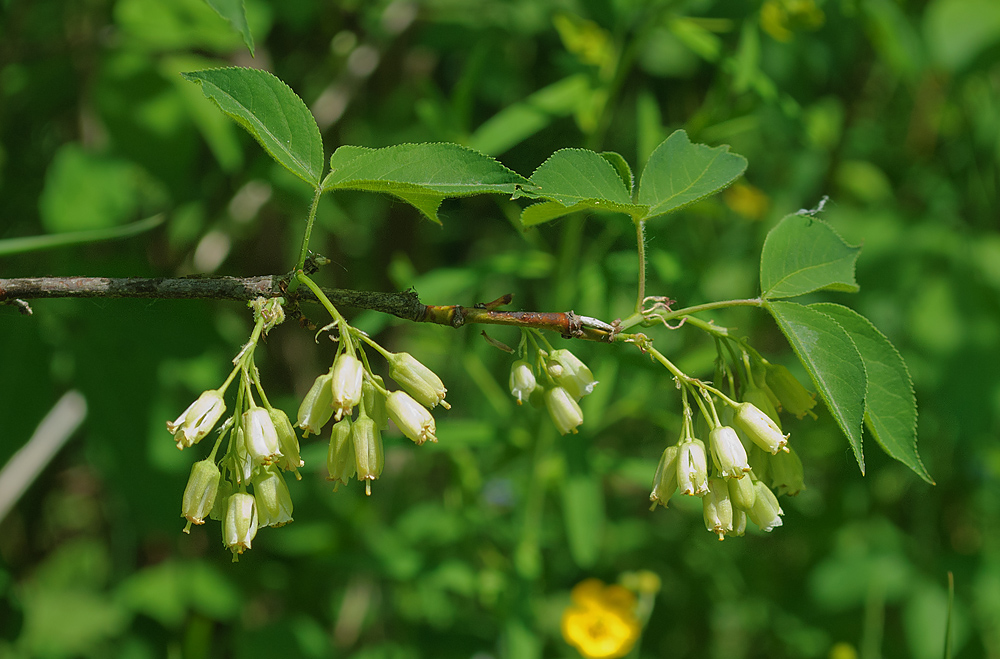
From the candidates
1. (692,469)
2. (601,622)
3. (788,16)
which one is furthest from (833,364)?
(601,622)

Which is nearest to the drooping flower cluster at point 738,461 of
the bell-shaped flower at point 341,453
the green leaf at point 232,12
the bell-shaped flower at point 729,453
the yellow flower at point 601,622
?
the bell-shaped flower at point 729,453

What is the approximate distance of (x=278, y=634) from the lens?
98.3 inches

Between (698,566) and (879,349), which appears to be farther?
(698,566)

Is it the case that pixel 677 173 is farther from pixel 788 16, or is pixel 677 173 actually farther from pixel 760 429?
pixel 788 16

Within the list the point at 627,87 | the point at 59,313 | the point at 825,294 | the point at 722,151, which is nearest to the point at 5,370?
the point at 59,313

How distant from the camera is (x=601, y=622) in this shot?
228 cm

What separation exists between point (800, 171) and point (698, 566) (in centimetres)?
161

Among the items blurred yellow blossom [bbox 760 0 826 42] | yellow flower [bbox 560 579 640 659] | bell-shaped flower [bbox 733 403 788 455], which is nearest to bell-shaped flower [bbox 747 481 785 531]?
bell-shaped flower [bbox 733 403 788 455]

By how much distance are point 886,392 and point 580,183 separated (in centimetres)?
53

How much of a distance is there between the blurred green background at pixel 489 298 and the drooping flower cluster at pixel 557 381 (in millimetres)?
276

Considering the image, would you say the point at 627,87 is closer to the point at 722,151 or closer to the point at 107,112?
the point at 107,112

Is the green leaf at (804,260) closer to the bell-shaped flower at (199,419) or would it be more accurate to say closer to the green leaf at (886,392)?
the green leaf at (886,392)

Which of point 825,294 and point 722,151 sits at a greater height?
point 722,151

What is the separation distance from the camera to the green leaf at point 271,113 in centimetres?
95
